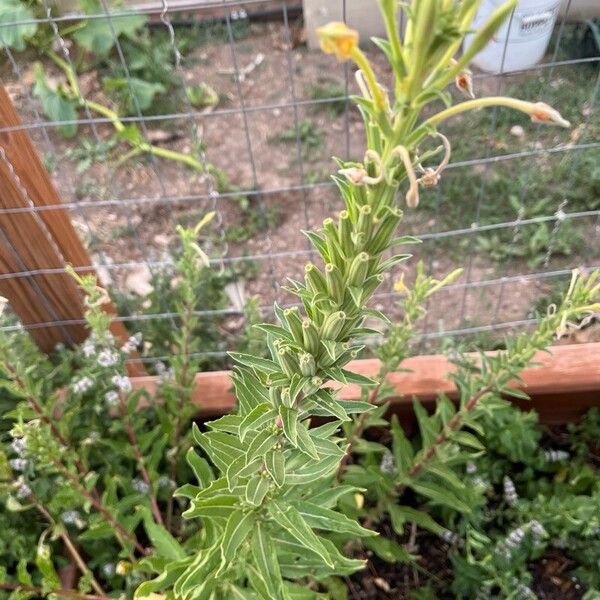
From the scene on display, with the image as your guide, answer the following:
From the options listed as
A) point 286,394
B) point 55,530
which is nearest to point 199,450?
point 55,530

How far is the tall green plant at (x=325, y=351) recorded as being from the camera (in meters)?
0.61

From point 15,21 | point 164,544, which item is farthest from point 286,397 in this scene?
point 15,21

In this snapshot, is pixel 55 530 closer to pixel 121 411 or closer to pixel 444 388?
pixel 121 411

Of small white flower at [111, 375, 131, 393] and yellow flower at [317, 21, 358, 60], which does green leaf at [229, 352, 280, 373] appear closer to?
yellow flower at [317, 21, 358, 60]

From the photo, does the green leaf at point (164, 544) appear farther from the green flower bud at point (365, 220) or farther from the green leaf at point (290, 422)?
the green flower bud at point (365, 220)

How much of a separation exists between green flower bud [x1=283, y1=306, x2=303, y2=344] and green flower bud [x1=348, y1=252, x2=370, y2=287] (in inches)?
4.4

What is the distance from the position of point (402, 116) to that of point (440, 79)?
46mm

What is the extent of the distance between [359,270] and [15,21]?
243 cm

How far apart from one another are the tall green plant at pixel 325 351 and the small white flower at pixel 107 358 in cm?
33

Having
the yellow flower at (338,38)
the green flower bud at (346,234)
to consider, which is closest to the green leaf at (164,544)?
the green flower bud at (346,234)

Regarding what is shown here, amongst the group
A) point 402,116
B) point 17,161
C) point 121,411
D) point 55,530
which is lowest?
point 55,530

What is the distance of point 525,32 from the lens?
2793 millimetres

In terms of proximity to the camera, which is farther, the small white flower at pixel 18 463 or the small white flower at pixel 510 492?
the small white flower at pixel 510 492

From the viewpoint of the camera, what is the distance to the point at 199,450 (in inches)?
71.2
